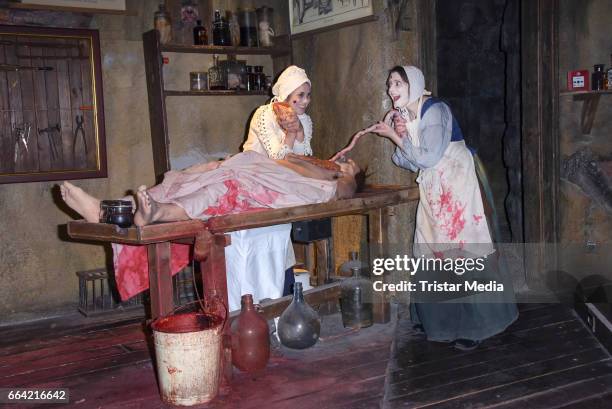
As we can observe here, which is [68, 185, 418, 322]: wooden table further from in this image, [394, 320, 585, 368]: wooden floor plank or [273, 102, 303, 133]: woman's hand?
[394, 320, 585, 368]: wooden floor plank

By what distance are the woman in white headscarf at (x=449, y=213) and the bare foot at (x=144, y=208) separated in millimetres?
1708

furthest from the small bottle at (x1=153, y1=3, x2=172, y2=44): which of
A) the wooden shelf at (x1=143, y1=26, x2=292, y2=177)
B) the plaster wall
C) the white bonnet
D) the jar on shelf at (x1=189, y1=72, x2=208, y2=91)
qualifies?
the white bonnet

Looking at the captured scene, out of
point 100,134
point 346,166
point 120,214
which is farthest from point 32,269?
point 346,166

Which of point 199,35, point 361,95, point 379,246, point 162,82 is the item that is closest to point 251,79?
point 199,35

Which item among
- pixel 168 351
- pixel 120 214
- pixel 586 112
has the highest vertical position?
pixel 586 112

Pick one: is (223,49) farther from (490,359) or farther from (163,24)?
(490,359)

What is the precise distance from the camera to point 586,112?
5094mm

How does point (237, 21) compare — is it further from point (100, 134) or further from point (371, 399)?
point (371, 399)

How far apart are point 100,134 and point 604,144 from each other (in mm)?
4033

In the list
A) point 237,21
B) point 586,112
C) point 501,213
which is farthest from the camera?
point 501,213

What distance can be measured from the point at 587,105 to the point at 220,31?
10.0 ft

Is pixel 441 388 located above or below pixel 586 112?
below

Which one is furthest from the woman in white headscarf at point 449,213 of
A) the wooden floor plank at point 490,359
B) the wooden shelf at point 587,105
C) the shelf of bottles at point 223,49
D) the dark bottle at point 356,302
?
the shelf of bottles at point 223,49

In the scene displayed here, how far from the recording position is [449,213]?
415 centimetres
